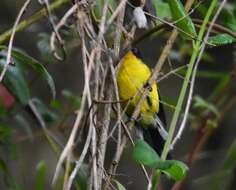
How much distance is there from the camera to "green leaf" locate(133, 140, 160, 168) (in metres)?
1.16

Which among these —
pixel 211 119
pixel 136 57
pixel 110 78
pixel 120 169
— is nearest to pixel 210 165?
pixel 120 169

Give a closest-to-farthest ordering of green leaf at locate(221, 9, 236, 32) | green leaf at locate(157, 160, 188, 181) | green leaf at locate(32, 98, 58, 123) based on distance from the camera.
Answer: green leaf at locate(157, 160, 188, 181) < green leaf at locate(221, 9, 236, 32) < green leaf at locate(32, 98, 58, 123)

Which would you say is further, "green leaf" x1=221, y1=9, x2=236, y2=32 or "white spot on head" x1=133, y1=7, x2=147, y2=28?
"green leaf" x1=221, y1=9, x2=236, y2=32

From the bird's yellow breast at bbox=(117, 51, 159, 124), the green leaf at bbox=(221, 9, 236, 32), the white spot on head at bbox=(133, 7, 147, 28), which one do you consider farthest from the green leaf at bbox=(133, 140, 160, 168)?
the bird's yellow breast at bbox=(117, 51, 159, 124)

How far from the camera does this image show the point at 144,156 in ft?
3.86

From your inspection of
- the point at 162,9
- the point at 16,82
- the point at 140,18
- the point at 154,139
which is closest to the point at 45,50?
the point at 16,82

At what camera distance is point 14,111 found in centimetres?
199

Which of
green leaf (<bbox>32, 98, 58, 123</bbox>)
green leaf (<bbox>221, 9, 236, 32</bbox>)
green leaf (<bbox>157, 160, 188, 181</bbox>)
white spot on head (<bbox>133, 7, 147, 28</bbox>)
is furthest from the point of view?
green leaf (<bbox>32, 98, 58, 123</bbox>)

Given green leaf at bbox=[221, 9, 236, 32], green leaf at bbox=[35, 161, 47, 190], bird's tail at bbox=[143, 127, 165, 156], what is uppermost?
green leaf at bbox=[221, 9, 236, 32]

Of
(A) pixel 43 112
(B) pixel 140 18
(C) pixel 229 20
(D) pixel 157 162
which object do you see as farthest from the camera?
(A) pixel 43 112

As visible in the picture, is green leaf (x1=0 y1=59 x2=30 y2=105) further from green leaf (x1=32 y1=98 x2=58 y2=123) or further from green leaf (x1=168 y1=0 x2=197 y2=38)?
green leaf (x1=168 y1=0 x2=197 y2=38)

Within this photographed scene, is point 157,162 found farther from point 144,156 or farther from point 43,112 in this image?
point 43,112

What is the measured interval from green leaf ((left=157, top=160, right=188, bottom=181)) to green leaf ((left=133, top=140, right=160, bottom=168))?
0.02 meters

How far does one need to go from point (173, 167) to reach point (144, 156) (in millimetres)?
57
